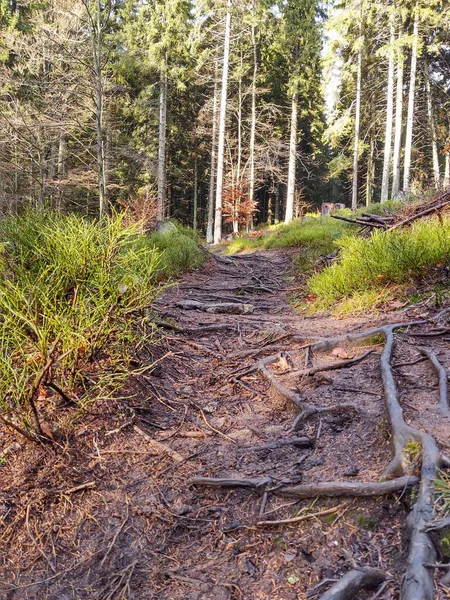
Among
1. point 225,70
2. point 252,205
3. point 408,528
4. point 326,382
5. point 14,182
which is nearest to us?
point 408,528

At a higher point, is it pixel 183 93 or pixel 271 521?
pixel 183 93

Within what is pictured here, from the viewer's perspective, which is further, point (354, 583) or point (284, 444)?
point (284, 444)

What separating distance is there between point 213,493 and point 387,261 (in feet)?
12.9

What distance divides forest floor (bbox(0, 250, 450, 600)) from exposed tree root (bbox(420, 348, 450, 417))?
0.07 meters

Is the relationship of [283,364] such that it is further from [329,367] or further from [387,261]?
[387,261]

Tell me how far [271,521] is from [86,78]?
9015 mm

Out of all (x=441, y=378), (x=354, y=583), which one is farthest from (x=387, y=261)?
(x=354, y=583)

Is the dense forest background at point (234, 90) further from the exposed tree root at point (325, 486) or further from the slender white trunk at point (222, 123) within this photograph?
the exposed tree root at point (325, 486)

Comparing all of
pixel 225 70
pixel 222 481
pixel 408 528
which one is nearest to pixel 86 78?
pixel 222 481

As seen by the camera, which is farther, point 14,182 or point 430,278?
point 14,182

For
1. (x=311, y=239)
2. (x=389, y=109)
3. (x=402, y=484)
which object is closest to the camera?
(x=402, y=484)

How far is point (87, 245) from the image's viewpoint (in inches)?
128

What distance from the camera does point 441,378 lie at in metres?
2.63

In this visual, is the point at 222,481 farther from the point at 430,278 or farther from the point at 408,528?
the point at 430,278
